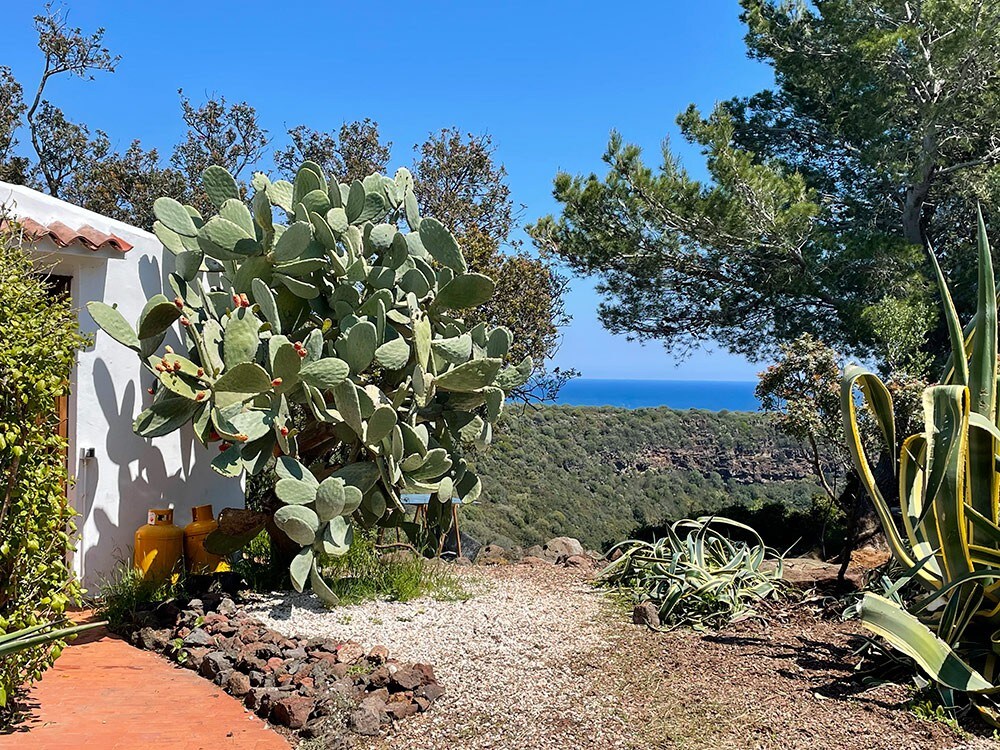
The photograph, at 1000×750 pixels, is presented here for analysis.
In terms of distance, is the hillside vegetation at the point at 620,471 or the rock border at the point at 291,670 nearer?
the rock border at the point at 291,670

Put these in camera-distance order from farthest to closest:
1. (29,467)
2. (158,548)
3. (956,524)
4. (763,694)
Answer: (158,548) < (763,694) < (956,524) < (29,467)

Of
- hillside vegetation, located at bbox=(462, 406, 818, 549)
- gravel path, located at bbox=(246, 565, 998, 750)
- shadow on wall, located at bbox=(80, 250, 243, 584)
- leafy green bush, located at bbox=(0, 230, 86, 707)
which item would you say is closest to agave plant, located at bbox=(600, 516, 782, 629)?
gravel path, located at bbox=(246, 565, 998, 750)

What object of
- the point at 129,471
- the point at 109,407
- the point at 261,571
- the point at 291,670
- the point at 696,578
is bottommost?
the point at 291,670

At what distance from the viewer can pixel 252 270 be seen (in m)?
5.68

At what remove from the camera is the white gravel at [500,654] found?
152 inches

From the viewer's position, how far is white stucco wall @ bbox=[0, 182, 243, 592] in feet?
20.0

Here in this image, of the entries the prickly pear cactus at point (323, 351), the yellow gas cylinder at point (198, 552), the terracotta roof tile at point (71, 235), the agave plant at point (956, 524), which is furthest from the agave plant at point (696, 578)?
the terracotta roof tile at point (71, 235)

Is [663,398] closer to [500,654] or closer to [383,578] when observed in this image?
[383,578]

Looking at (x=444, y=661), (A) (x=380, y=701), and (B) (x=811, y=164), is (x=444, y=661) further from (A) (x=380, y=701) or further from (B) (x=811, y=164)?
(B) (x=811, y=164)

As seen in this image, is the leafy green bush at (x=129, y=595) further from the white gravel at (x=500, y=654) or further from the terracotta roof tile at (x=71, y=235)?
the terracotta roof tile at (x=71, y=235)

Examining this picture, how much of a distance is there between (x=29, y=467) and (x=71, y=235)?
2534 mm

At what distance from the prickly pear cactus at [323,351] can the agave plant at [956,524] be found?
108 inches

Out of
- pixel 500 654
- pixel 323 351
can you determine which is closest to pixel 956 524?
pixel 500 654

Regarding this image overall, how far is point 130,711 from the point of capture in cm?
415
